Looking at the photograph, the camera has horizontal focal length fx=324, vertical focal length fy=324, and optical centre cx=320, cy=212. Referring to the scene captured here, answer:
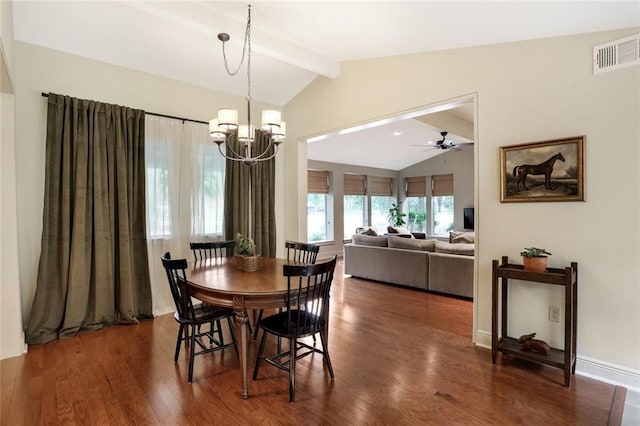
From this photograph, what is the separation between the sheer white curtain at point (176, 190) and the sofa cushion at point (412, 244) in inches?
111

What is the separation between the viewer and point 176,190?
399 centimetres

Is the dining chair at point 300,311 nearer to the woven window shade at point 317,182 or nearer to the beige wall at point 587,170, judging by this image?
the beige wall at point 587,170

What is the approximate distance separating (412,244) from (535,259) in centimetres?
262

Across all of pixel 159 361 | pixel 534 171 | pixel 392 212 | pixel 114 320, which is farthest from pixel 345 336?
pixel 392 212

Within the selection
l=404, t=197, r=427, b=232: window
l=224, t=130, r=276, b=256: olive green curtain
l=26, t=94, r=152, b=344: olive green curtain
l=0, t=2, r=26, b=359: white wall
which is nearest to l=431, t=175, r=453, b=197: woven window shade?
l=404, t=197, r=427, b=232: window

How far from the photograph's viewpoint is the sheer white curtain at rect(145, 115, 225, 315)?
3820 millimetres

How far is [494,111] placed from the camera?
113 inches

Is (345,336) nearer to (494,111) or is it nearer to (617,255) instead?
(617,255)

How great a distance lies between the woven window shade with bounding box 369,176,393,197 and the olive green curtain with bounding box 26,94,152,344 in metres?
6.82

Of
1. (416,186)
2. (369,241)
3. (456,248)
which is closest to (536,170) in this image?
(456,248)

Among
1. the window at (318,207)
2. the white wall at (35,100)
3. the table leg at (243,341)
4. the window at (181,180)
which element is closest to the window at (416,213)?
the window at (318,207)

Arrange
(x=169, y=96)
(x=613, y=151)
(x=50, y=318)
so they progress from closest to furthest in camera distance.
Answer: (x=613, y=151), (x=50, y=318), (x=169, y=96)

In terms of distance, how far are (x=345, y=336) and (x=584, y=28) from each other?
126 inches

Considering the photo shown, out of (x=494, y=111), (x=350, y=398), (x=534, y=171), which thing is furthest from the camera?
(x=494, y=111)
